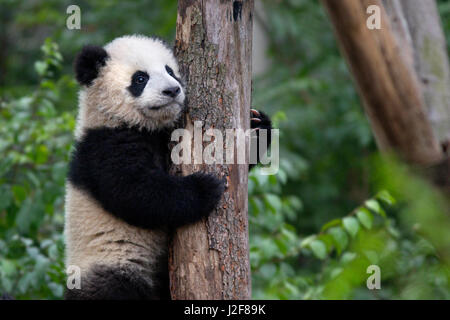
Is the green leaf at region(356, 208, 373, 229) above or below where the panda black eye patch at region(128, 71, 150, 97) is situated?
below

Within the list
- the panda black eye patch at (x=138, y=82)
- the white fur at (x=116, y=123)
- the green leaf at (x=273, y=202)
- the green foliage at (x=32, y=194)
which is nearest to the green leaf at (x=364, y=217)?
the green leaf at (x=273, y=202)

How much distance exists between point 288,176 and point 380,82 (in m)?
5.63

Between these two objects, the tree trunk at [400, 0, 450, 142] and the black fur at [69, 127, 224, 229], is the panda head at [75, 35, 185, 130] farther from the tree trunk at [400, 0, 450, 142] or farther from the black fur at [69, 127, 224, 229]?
the tree trunk at [400, 0, 450, 142]

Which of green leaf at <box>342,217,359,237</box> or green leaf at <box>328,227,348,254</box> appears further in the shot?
green leaf at <box>328,227,348,254</box>

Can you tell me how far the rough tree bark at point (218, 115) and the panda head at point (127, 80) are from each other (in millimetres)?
395

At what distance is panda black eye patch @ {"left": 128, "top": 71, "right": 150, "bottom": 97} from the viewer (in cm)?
366

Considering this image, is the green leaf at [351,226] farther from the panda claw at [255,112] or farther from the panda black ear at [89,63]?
the panda black ear at [89,63]

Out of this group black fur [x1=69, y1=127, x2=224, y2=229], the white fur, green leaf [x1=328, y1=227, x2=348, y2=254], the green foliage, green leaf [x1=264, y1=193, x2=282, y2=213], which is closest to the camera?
black fur [x1=69, y1=127, x2=224, y2=229]

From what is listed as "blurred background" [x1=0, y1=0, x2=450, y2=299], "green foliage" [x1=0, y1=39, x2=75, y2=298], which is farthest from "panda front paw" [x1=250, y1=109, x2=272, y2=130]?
"green foliage" [x1=0, y1=39, x2=75, y2=298]

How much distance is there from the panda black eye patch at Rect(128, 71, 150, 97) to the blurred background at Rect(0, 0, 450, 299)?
4.71 feet

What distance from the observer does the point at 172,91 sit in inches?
130

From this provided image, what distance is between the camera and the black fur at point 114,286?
3.48m

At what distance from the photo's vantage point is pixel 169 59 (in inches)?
145
